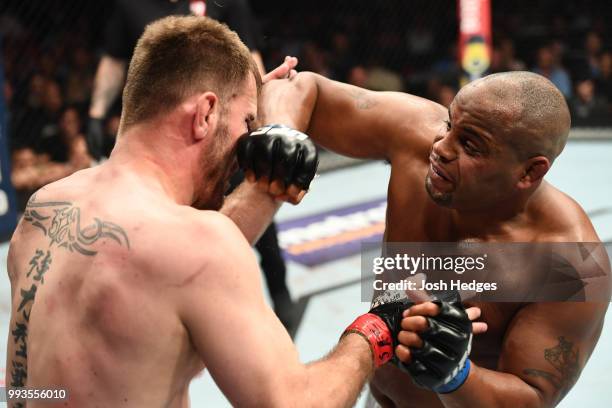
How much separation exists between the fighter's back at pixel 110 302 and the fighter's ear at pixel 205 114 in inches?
5.3

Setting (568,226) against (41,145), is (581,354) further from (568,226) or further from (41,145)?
(41,145)

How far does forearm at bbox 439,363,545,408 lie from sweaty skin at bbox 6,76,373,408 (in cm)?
33

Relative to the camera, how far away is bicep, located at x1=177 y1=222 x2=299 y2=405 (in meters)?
1.25

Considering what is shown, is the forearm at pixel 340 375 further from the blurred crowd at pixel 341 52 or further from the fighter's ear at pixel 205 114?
the blurred crowd at pixel 341 52

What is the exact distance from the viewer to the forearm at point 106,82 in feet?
11.4

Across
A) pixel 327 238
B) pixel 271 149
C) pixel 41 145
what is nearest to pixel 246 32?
pixel 327 238

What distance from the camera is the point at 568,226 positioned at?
1751mm

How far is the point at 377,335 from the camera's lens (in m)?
1.58

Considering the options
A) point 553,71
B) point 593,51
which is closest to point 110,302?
point 553,71

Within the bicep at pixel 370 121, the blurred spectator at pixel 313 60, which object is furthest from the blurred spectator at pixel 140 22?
the blurred spectator at pixel 313 60

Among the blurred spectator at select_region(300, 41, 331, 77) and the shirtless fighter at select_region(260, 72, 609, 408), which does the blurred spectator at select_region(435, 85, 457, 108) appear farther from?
the shirtless fighter at select_region(260, 72, 609, 408)

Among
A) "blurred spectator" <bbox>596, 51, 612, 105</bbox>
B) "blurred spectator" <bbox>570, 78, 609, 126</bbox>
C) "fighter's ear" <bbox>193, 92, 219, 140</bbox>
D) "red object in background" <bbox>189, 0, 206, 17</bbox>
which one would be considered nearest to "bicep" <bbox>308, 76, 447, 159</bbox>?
"fighter's ear" <bbox>193, 92, 219, 140</bbox>

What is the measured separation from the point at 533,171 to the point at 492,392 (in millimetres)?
470

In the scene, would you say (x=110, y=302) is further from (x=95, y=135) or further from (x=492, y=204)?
(x=95, y=135)
